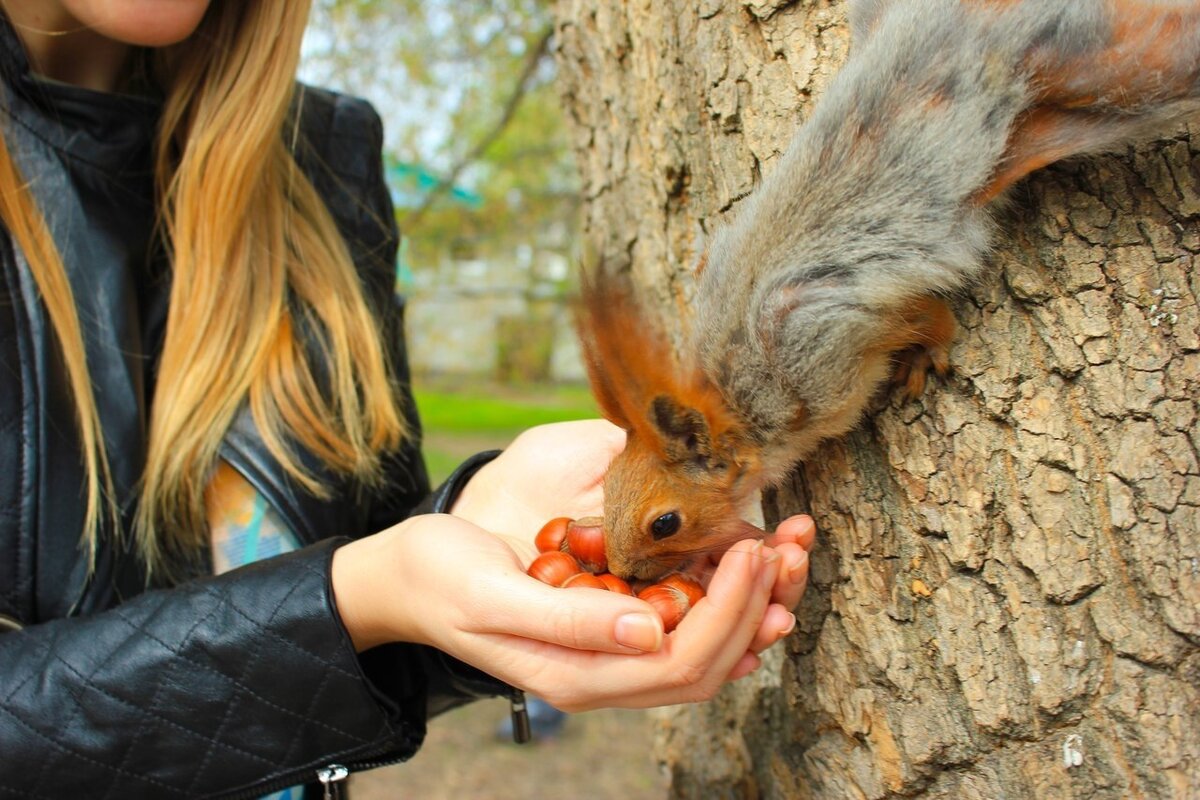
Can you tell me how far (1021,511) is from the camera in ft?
3.96

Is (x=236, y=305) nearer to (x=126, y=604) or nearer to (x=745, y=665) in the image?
(x=126, y=604)

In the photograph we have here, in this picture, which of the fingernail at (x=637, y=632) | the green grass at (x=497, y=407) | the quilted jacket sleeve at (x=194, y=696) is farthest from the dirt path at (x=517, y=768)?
the green grass at (x=497, y=407)

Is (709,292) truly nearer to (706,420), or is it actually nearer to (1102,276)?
(706,420)

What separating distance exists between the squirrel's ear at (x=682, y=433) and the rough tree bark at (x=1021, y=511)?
162 millimetres

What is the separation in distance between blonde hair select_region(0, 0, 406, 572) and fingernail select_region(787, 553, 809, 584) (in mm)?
852

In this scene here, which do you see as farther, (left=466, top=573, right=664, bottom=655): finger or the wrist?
the wrist

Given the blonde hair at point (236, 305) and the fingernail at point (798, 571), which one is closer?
the fingernail at point (798, 571)

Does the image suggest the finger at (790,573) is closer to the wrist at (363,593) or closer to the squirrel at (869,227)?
the squirrel at (869,227)

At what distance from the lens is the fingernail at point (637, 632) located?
1.07m

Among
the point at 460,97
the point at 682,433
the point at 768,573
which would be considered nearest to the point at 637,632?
the point at 768,573

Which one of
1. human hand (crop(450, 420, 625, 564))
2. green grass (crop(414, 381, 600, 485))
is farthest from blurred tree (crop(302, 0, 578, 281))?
human hand (crop(450, 420, 625, 564))

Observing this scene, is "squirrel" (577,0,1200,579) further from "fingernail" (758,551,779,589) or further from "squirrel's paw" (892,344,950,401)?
"fingernail" (758,551,779,589)

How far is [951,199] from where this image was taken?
1254 millimetres

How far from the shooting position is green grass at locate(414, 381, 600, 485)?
25.5 ft
